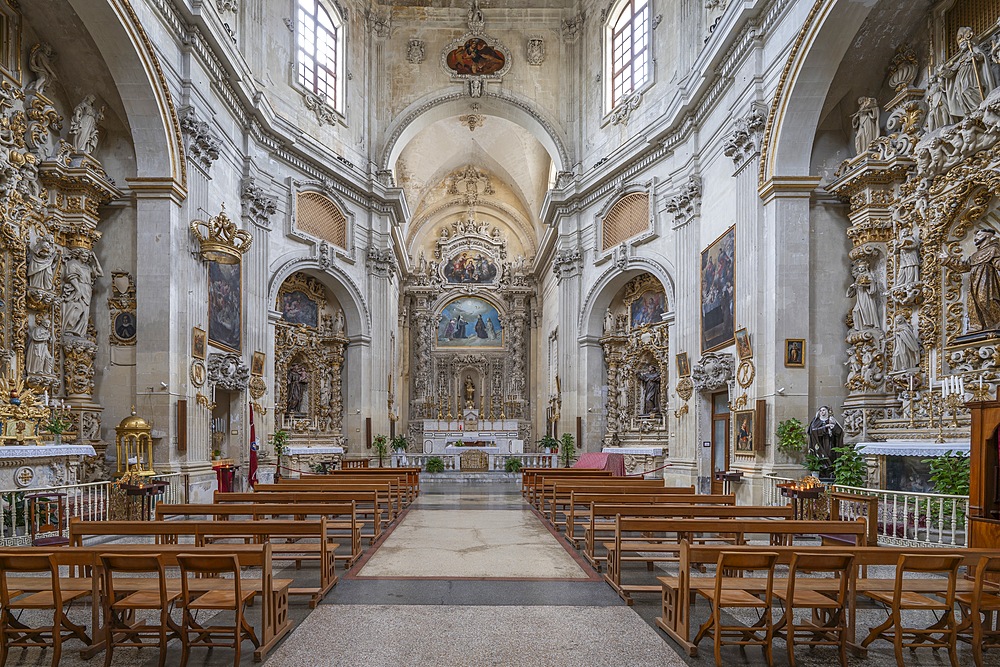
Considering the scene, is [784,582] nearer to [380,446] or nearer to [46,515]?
[46,515]

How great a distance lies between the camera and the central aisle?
545 cm

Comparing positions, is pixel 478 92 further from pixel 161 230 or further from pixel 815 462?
pixel 815 462

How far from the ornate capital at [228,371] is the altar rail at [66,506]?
383 centimetres

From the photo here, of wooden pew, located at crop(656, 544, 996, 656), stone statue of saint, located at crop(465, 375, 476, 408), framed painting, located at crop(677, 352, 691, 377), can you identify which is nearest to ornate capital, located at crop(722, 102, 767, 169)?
framed painting, located at crop(677, 352, 691, 377)

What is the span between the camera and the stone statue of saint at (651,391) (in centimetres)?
2378

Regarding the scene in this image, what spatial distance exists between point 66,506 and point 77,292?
4428 millimetres

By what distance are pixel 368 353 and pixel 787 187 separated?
1568 cm

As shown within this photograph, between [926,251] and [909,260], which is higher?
[926,251]

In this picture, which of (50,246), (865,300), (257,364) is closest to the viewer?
(50,246)

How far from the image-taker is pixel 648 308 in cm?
2431

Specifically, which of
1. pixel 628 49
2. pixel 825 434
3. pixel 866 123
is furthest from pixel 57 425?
pixel 628 49

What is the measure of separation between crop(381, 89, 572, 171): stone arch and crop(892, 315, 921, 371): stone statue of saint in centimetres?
1653

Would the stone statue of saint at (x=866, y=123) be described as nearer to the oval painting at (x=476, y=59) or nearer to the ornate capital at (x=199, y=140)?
the ornate capital at (x=199, y=140)

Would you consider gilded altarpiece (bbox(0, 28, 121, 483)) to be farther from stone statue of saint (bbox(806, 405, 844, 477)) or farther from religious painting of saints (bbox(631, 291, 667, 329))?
religious painting of saints (bbox(631, 291, 667, 329))
